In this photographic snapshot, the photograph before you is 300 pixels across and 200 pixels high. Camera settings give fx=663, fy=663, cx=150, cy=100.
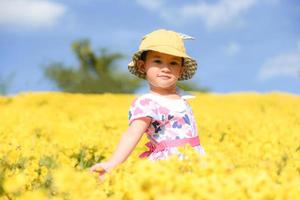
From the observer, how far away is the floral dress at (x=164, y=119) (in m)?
4.82

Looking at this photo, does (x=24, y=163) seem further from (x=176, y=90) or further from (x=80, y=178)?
(x=80, y=178)

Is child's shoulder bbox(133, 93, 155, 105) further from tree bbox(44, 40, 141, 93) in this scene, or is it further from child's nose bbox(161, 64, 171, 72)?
tree bbox(44, 40, 141, 93)

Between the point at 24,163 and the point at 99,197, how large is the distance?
6.86ft

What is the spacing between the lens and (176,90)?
207 inches

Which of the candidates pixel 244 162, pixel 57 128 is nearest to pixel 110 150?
pixel 244 162

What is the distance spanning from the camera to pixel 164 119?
493cm

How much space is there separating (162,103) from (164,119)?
→ 125 millimetres

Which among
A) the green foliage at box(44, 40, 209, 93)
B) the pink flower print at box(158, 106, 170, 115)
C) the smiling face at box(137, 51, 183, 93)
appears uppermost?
the green foliage at box(44, 40, 209, 93)

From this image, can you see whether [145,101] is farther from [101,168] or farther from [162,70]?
[101,168]

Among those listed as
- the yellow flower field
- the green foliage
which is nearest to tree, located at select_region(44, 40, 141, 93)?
→ the green foliage

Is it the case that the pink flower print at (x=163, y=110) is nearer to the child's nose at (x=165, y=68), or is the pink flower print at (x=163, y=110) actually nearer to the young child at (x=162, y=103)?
the young child at (x=162, y=103)

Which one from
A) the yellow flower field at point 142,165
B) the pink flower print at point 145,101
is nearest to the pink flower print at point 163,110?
the pink flower print at point 145,101

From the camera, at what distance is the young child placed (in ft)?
15.8

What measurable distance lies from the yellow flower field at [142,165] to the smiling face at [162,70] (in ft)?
2.44
